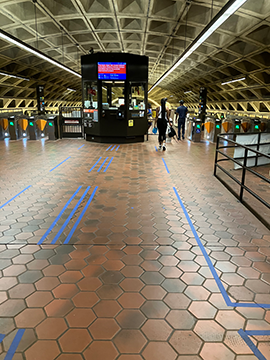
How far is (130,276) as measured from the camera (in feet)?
9.78

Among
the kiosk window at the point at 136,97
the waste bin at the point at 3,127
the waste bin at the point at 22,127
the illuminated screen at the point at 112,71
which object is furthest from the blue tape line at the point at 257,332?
the waste bin at the point at 3,127

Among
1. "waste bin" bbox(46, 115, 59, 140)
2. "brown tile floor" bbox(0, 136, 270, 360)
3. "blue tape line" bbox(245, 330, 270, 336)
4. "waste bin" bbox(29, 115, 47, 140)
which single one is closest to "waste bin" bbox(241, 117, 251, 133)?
"brown tile floor" bbox(0, 136, 270, 360)

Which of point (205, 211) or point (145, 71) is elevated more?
point (145, 71)

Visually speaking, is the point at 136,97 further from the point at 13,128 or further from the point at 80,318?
the point at 80,318

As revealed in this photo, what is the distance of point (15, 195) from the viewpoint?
217 inches

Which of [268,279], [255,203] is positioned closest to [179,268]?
[268,279]

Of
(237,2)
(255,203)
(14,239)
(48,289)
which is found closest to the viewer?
(48,289)

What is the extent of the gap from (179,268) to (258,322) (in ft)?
3.25

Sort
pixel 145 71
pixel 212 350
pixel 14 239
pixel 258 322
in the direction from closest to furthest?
pixel 212 350, pixel 258 322, pixel 14 239, pixel 145 71

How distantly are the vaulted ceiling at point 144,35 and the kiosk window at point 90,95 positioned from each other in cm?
280

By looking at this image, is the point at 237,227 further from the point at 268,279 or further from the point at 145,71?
the point at 145,71

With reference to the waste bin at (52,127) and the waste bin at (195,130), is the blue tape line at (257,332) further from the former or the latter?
the waste bin at (52,127)

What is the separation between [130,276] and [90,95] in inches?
446

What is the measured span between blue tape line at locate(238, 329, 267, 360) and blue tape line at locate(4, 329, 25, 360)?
1828mm
